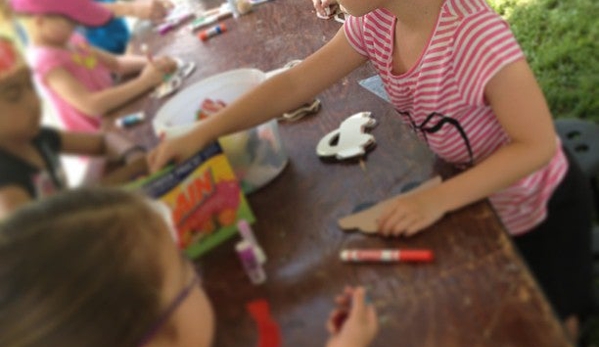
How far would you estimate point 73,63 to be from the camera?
507 millimetres

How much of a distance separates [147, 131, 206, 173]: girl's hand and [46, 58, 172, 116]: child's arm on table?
0.06 meters

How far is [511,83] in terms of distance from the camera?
0.65 metres

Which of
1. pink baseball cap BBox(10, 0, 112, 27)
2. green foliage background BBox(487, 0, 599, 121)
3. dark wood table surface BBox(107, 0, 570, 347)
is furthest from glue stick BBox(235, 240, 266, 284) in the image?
green foliage background BBox(487, 0, 599, 121)

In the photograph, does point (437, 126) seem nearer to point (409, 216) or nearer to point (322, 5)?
point (409, 216)

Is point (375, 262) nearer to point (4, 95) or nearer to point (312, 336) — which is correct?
point (312, 336)

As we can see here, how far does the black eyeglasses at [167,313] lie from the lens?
48 centimetres

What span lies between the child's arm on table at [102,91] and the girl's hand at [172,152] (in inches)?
2.4

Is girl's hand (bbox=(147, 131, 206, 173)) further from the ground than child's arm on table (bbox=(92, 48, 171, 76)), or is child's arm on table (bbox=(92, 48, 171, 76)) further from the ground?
child's arm on table (bbox=(92, 48, 171, 76))

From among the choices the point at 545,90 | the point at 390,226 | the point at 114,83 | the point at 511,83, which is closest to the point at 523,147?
the point at 511,83

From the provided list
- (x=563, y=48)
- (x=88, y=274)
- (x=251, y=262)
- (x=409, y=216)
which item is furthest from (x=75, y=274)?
(x=563, y=48)

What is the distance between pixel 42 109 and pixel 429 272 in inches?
15.0

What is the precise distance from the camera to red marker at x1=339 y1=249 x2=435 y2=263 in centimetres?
58

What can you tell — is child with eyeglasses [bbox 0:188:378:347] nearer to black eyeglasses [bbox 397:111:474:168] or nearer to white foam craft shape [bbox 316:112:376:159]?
white foam craft shape [bbox 316:112:376:159]

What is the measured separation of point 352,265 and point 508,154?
22 cm
